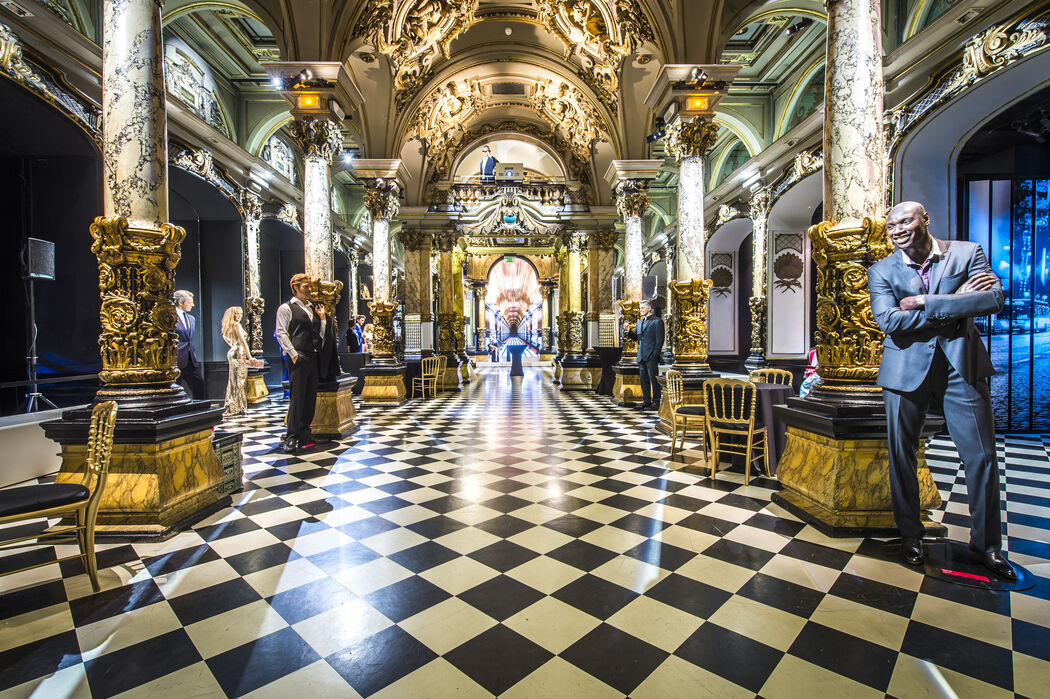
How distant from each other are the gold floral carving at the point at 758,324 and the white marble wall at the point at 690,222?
20.0 feet

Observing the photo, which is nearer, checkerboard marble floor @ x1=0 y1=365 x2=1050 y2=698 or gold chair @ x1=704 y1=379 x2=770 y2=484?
checkerboard marble floor @ x1=0 y1=365 x2=1050 y2=698

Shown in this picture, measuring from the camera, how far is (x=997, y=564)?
91.9 inches

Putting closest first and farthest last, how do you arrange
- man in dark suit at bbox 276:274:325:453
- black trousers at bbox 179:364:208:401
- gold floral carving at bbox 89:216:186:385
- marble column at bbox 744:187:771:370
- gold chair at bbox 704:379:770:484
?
gold floral carving at bbox 89:216:186:385, gold chair at bbox 704:379:770:484, man in dark suit at bbox 276:274:325:453, black trousers at bbox 179:364:208:401, marble column at bbox 744:187:771:370

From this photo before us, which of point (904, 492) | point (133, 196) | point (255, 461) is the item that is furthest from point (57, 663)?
point (904, 492)

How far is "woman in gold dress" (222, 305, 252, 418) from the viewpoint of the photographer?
26.6 ft

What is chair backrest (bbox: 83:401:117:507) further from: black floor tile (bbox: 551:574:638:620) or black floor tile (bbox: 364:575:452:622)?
black floor tile (bbox: 551:574:638:620)

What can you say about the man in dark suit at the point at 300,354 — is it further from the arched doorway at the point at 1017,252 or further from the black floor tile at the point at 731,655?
the arched doorway at the point at 1017,252

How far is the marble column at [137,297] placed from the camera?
3098 millimetres

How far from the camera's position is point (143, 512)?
303 cm

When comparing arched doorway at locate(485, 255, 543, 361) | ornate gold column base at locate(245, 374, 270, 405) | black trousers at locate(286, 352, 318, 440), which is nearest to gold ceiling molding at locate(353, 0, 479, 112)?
black trousers at locate(286, 352, 318, 440)

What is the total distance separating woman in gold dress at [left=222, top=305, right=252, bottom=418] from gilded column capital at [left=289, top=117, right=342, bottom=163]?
338cm

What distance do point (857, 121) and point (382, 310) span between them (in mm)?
8093

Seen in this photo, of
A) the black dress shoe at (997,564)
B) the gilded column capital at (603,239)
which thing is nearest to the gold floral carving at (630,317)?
the gilded column capital at (603,239)

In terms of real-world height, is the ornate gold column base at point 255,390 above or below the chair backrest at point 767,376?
below
